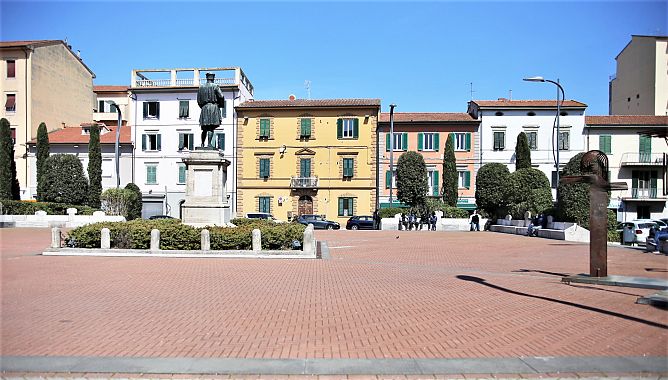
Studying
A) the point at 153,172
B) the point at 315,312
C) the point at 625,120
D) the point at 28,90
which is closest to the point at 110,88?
the point at 28,90

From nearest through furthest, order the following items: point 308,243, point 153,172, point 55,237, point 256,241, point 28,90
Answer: point 256,241 < point 308,243 < point 55,237 < point 28,90 < point 153,172

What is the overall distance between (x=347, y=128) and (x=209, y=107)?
29.5 meters

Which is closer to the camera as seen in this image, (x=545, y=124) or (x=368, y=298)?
(x=368, y=298)

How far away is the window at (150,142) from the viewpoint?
5106 centimetres

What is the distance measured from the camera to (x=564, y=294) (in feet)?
35.1

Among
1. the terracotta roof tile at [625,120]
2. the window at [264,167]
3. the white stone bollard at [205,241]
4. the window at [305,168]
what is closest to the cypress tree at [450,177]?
the window at [305,168]

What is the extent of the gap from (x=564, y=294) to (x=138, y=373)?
8.26m

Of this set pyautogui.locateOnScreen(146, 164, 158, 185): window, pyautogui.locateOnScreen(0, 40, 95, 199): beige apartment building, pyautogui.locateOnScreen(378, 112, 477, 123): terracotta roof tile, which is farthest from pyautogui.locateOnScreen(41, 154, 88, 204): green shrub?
pyautogui.locateOnScreen(378, 112, 477, 123): terracotta roof tile

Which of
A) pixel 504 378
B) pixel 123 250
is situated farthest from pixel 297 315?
pixel 123 250

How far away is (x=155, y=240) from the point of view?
1745 cm

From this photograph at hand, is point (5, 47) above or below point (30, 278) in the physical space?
above

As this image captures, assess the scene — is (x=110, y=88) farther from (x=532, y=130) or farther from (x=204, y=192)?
(x=204, y=192)

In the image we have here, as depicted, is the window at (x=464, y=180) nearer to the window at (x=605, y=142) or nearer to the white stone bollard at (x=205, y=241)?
the window at (x=605, y=142)

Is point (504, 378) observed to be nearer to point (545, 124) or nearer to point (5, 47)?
point (545, 124)
